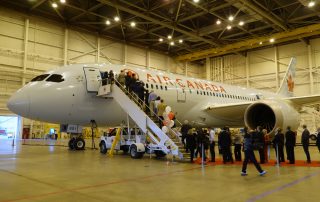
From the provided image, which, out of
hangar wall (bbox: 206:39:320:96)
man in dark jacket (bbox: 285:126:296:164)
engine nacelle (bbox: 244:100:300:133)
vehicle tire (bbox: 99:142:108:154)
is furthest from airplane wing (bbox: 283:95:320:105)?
hangar wall (bbox: 206:39:320:96)

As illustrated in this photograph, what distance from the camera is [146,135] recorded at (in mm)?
9242

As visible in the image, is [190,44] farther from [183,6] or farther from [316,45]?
[316,45]

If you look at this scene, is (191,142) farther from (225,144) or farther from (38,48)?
(38,48)

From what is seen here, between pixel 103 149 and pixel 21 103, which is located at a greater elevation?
pixel 21 103

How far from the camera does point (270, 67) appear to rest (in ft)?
106

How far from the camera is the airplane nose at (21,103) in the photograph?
A: 9508 mm

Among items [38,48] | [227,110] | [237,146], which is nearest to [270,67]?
[227,110]

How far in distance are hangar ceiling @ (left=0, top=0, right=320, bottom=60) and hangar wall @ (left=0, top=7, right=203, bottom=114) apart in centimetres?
76

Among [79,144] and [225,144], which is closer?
[225,144]

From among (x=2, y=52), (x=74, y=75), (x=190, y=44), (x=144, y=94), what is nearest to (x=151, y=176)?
(x=144, y=94)

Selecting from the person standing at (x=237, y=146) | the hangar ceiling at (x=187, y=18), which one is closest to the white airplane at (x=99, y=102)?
the person standing at (x=237, y=146)

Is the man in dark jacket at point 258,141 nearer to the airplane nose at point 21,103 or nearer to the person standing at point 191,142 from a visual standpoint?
the person standing at point 191,142

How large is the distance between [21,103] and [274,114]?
849 centimetres

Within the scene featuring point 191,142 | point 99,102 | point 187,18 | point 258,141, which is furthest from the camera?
point 187,18
